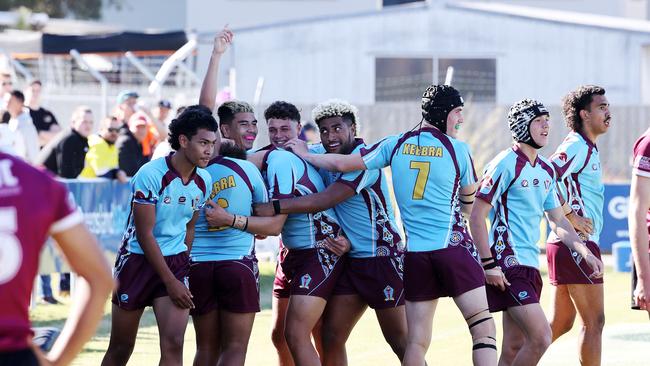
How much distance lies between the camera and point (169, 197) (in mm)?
7500

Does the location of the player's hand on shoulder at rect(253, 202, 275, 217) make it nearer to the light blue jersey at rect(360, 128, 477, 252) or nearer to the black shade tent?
the light blue jersey at rect(360, 128, 477, 252)

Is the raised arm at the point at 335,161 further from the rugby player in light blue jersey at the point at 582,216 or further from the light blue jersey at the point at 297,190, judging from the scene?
the rugby player in light blue jersey at the point at 582,216

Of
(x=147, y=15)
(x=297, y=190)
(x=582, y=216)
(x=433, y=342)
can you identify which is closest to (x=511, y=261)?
(x=582, y=216)

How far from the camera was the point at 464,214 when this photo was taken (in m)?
8.38

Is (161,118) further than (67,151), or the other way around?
(161,118)

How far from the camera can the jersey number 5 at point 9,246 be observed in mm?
3832

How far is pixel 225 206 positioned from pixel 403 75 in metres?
23.9

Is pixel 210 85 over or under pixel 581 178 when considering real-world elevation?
over

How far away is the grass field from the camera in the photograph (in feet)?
35.2

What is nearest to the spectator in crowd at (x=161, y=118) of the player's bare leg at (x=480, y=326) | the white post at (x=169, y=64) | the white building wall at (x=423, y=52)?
the white post at (x=169, y=64)

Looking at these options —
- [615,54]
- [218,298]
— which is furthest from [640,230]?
[615,54]

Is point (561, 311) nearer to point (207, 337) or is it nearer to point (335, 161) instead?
point (335, 161)

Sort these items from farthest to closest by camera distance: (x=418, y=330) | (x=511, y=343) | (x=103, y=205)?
(x=103, y=205) < (x=511, y=343) < (x=418, y=330)

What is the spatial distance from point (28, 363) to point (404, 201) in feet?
14.2
